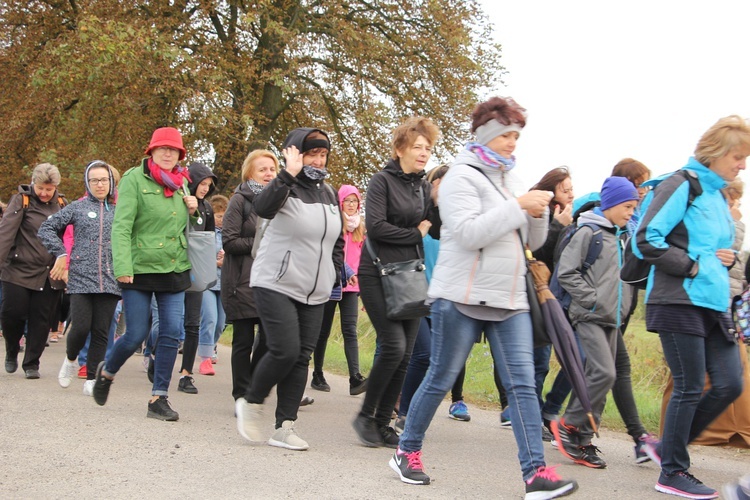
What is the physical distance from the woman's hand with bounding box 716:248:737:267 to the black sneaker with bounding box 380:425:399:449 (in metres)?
2.39

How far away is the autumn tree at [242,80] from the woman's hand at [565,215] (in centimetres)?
1370

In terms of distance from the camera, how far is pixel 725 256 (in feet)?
16.6

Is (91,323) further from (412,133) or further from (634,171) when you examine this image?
(634,171)

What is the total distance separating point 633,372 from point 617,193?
565cm

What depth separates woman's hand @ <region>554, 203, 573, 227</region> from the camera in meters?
6.59

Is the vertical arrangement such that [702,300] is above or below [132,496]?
above

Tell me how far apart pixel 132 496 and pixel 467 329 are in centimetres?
185

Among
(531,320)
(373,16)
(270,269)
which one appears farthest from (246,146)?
(531,320)

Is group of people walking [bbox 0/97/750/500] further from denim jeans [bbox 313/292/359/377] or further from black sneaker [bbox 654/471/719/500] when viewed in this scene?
denim jeans [bbox 313/292/359/377]

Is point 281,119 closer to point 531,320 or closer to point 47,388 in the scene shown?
point 47,388

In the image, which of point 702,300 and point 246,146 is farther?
point 246,146

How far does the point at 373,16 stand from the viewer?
75.1 feet

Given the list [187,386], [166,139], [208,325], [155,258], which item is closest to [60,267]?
[187,386]

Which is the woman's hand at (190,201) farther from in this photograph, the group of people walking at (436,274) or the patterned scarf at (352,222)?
the patterned scarf at (352,222)
